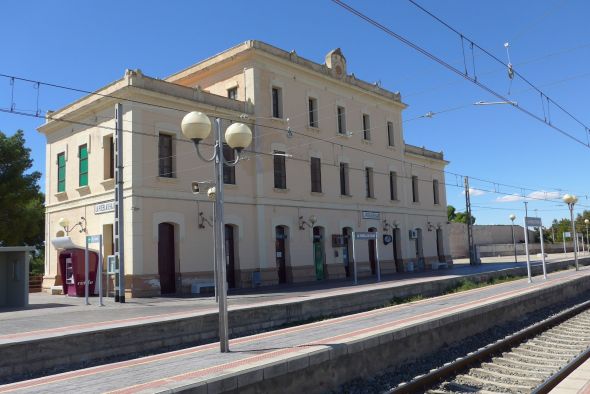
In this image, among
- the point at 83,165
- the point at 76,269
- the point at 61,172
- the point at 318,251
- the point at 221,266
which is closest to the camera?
Answer: the point at 221,266

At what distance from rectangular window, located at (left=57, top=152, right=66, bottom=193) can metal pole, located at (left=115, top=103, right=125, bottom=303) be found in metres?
7.17

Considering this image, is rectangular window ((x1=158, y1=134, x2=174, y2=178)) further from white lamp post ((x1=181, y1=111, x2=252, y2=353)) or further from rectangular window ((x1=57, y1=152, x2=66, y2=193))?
white lamp post ((x1=181, y1=111, x2=252, y2=353))

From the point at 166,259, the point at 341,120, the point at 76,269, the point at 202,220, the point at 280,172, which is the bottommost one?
the point at 76,269

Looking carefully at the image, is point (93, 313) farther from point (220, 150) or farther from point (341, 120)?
point (341, 120)

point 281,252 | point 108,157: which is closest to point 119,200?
point 108,157

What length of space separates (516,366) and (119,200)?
1425 cm

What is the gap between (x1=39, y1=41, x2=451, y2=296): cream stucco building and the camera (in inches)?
861

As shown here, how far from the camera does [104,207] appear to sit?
2233cm

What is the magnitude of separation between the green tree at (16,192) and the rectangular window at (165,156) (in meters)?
14.1

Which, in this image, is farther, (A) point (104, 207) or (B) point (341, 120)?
(B) point (341, 120)

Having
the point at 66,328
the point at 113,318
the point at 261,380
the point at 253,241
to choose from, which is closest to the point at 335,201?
the point at 253,241

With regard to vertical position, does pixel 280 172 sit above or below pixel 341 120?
below

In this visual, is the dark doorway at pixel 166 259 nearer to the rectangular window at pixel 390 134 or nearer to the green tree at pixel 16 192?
the green tree at pixel 16 192

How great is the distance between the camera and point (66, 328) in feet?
39.0
